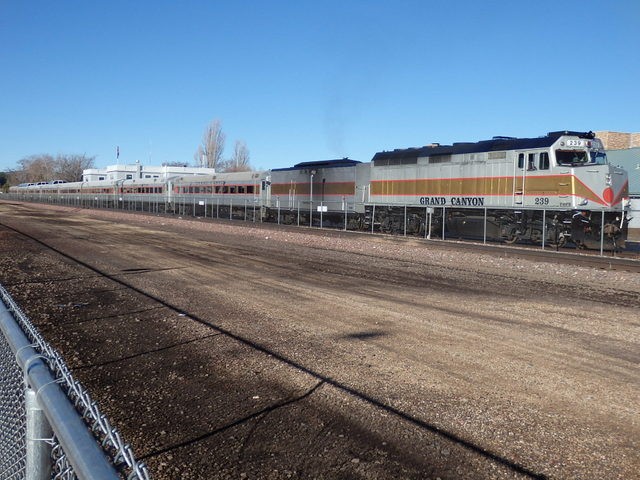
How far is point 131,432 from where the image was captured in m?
4.69

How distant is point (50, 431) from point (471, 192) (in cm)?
2655

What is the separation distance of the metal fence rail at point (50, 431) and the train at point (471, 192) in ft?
73.0

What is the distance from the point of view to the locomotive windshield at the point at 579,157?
75.3 ft

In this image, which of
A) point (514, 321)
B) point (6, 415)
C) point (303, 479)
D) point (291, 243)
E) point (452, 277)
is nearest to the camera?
point (6, 415)

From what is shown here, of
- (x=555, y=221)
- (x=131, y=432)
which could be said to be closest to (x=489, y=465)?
(x=131, y=432)

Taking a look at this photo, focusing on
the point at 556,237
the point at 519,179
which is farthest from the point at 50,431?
the point at 519,179

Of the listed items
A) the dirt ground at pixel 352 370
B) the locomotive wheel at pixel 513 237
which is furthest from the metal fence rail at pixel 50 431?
the locomotive wheel at pixel 513 237

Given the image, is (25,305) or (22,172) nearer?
(25,305)

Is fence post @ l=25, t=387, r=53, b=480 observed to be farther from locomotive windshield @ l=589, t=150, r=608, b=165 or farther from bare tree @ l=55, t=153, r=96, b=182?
bare tree @ l=55, t=153, r=96, b=182

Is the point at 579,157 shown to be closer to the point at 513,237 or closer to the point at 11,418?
the point at 513,237

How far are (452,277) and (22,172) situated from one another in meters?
199

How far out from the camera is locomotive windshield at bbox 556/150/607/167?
903 inches

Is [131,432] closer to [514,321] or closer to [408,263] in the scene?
[514,321]

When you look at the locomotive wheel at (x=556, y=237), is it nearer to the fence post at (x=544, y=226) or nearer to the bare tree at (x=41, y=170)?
the fence post at (x=544, y=226)
